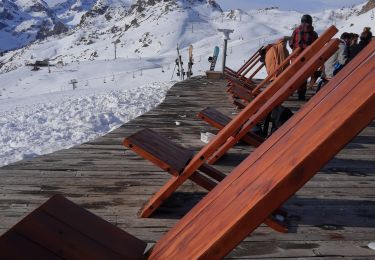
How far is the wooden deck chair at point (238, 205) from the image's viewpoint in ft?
4.24

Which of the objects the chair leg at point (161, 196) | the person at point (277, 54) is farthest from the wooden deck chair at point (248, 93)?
the chair leg at point (161, 196)

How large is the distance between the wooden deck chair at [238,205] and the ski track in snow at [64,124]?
198 inches

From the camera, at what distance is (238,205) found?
1.43 meters

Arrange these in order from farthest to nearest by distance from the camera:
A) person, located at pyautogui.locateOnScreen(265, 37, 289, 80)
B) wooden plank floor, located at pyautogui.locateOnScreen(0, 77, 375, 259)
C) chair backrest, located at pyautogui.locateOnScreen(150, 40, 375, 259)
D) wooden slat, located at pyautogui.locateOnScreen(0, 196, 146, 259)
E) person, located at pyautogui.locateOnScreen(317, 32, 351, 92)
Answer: person, located at pyautogui.locateOnScreen(317, 32, 351, 92)
person, located at pyautogui.locateOnScreen(265, 37, 289, 80)
wooden plank floor, located at pyautogui.locateOnScreen(0, 77, 375, 259)
wooden slat, located at pyautogui.locateOnScreen(0, 196, 146, 259)
chair backrest, located at pyautogui.locateOnScreen(150, 40, 375, 259)

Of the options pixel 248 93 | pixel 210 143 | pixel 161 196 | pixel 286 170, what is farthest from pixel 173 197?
pixel 248 93

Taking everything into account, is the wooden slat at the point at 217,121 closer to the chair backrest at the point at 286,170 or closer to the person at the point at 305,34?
the chair backrest at the point at 286,170

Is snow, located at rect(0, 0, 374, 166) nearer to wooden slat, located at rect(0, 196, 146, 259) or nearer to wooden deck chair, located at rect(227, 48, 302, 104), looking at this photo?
wooden deck chair, located at rect(227, 48, 302, 104)

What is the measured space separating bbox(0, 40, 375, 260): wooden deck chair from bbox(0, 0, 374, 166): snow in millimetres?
5080

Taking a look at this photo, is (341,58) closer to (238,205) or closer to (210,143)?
(210,143)

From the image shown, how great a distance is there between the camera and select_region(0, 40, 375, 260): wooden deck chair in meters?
1.29

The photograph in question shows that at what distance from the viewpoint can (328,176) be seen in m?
4.14

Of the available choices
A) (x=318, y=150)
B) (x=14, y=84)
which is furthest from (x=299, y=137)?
(x=14, y=84)

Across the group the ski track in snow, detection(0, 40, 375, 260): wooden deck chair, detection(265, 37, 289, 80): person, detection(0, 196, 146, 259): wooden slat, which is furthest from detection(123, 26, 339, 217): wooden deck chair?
detection(265, 37, 289, 80): person

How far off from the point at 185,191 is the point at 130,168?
2.39 ft
